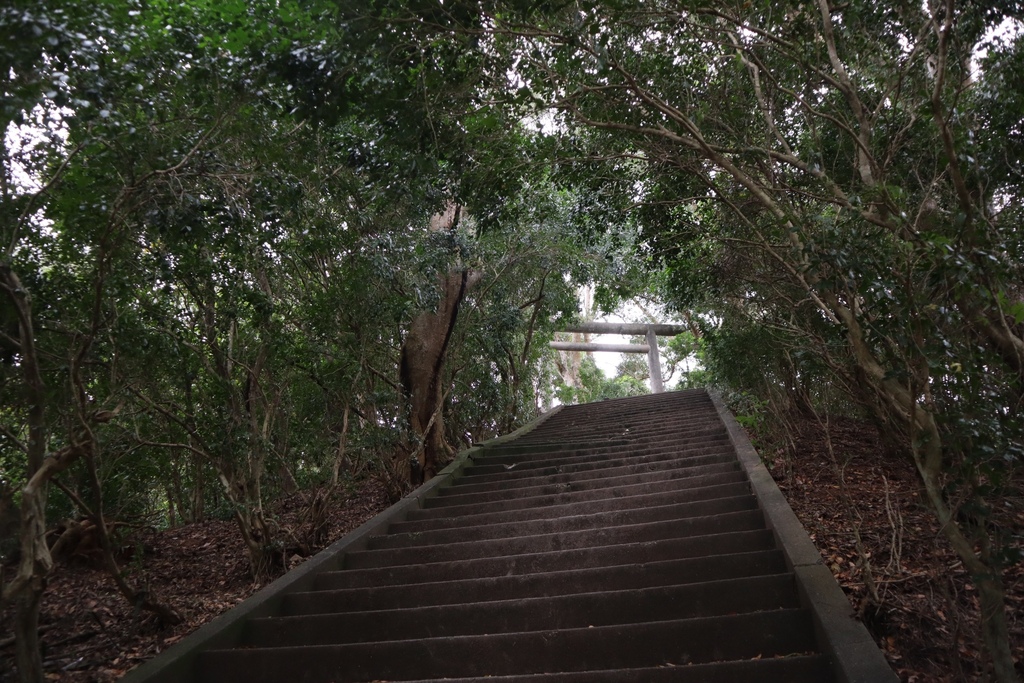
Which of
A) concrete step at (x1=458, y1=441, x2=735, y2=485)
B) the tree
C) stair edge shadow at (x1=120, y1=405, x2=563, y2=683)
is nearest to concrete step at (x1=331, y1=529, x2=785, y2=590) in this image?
stair edge shadow at (x1=120, y1=405, x2=563, y2=683)

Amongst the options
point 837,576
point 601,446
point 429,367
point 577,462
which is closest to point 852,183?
point 837,576

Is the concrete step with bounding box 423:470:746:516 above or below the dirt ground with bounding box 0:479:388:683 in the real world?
above

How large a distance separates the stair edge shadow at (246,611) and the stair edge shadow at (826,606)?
130 inches

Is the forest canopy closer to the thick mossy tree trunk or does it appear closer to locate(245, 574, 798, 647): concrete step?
the thick mossy tree trunk

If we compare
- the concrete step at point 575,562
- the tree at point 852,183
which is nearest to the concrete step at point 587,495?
the tree at point 852,183

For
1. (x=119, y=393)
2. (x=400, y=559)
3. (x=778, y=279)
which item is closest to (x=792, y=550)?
(x=778, y=279)

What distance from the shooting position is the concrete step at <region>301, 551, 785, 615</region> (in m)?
4.40

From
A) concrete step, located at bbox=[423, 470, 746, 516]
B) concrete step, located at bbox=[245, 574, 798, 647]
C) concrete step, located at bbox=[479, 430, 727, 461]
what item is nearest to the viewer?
concrete step, located at bbox=[245, 574, 798, 647]

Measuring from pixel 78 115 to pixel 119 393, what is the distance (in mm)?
2713

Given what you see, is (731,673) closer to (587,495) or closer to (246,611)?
(246,611)

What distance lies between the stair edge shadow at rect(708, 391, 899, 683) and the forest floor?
0.23 meters

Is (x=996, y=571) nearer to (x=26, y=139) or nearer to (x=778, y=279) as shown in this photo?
(x=778, y=279)

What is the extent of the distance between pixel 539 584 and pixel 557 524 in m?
1.38

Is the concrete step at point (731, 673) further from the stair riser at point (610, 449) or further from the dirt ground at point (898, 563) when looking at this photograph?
the stair riser at point (610, 449)
